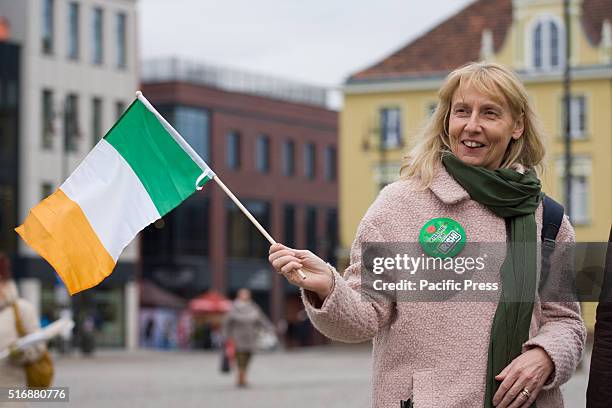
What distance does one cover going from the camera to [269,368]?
40.8m

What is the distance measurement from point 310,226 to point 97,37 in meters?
22.5

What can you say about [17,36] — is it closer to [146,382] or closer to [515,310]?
[146,382]

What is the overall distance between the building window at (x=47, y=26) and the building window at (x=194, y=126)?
35.3 ft

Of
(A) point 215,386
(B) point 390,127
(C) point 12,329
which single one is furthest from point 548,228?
(B) point 390,127

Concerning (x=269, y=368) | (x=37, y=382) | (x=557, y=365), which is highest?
(x=557, y=365)

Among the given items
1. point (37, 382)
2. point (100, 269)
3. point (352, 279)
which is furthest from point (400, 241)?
point (37, 382)

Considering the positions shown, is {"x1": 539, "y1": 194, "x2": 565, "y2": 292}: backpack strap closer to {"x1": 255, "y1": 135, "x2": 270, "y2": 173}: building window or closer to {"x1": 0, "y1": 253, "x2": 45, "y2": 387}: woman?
{"x1": 0, "y1": 253, "x2": 45, "y2": 387}: woman

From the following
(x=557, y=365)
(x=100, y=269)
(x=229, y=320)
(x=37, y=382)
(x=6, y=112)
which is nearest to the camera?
(x=557, y=365)

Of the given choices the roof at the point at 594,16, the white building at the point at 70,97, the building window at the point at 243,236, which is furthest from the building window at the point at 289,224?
the roof at the point at 594,16

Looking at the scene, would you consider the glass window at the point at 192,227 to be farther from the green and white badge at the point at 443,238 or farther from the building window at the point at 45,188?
the green and white badge at the point at 443,238

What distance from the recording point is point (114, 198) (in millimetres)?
5414

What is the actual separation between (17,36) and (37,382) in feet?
179

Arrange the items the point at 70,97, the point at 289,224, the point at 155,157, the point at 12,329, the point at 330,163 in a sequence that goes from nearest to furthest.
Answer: the point at 155,157
the point at 12,329
the point at 70,97
the point at 289,224
the point at 330,163

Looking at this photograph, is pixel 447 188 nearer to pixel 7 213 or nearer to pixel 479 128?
pixel 479 128
